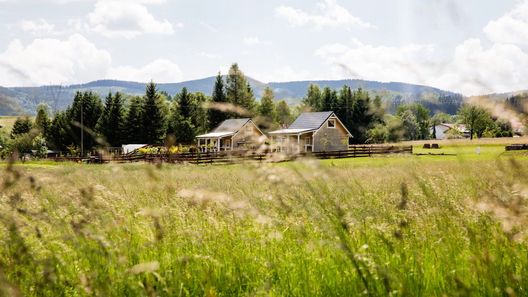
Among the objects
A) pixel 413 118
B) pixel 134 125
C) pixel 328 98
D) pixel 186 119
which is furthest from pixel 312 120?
pixel 413 118

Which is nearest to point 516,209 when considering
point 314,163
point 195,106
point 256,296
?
point 314,163

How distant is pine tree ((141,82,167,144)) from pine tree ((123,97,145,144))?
0.61 m

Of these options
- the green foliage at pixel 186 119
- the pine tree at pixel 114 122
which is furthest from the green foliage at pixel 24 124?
the pine tree at pixel 114 122

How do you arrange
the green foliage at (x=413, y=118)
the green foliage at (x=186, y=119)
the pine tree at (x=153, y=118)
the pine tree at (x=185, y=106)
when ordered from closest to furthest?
the green foliage at (x=413, y=118)
the green foliage at (x=186, y=119)
the pine tree at (x=153, y=118)
the pine tree at (x=185, y=106)

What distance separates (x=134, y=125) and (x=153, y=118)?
308 cm

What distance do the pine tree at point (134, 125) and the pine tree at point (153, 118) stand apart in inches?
23.9

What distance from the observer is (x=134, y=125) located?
254 feet

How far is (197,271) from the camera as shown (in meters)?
3.53

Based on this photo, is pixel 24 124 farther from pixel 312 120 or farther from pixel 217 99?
pixel 217 99

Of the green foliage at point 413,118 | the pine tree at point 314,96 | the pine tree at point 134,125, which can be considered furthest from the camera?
the pine tree at point 314,96

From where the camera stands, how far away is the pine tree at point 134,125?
7725 cm

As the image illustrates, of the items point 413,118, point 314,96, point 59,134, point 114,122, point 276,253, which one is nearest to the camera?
point 276,253

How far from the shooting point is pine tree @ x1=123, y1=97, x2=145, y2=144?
77250 millimetres

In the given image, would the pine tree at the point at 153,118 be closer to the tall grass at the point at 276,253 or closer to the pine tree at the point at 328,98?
the pine tree at the point at 328,98
